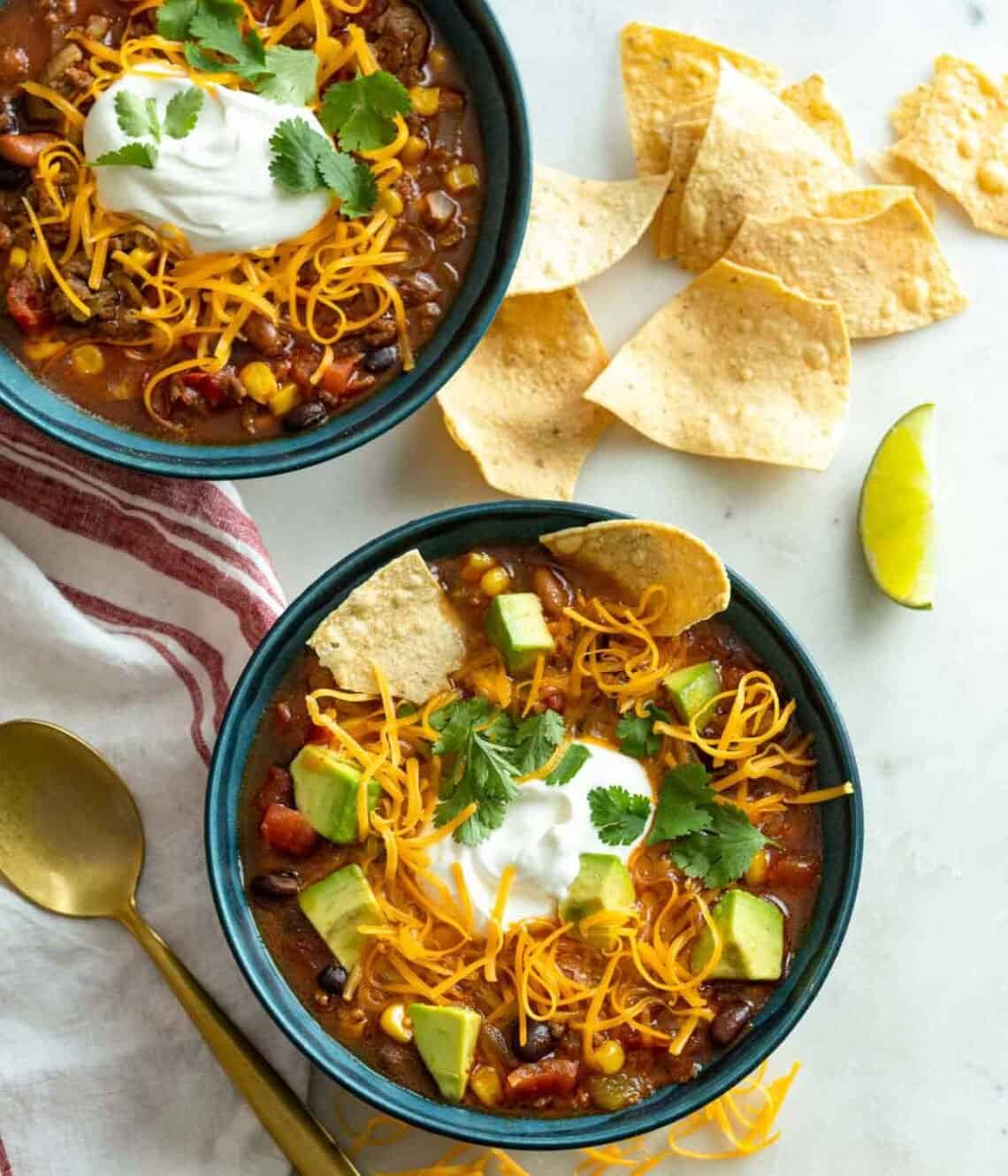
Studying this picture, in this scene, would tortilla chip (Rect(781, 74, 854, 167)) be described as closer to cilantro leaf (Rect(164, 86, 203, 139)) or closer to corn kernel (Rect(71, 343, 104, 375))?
cilantro leaf (Rect(164, 86, 203, 139))

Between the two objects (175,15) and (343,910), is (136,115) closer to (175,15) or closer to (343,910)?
(175,15)

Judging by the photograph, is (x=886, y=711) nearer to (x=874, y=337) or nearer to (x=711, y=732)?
(x=711, y=732)

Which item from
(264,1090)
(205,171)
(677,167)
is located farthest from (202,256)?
(264,1090)

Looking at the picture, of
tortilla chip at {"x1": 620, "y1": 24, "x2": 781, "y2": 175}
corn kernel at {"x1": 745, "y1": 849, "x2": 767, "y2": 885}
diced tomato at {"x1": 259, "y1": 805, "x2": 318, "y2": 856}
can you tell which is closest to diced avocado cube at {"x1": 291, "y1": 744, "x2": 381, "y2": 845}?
diced tomato at {"x1": 259, "y1": 805, "x2": 318, "y2": 856}

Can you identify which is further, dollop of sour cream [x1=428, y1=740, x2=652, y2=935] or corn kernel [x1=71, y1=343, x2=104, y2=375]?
corn kernel [x1=71, y1=343, x2=104, y2=375]

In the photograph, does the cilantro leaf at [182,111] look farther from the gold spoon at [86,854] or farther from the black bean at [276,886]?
the black bean at [276,886]

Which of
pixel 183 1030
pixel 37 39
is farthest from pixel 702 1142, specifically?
pixel 37 39
